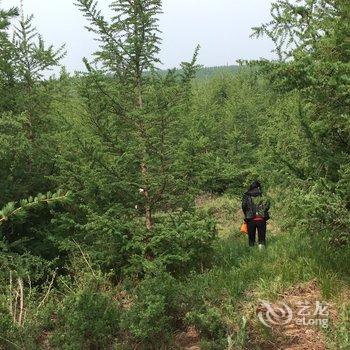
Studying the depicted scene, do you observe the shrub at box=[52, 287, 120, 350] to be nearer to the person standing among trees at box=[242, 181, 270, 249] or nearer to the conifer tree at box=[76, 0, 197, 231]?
the conifer tree at box=[76, 0, 197, 231]

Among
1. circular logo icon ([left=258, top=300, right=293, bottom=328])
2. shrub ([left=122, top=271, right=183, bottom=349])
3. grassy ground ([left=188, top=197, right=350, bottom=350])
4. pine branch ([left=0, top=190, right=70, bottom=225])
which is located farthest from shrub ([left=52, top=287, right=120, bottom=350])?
pine branch ([left=0, top=190, right=70, bottom=225])

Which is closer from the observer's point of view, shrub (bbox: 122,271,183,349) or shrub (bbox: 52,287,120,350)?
shrub (bbox: 122,271,183,349)

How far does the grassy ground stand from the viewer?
554 centimetres

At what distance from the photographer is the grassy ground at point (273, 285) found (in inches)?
218

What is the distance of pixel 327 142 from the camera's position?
6.47 m

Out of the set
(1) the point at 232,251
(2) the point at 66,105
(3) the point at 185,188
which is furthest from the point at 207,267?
(2) the point at 66,105

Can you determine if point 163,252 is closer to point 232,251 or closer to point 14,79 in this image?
point 232,251

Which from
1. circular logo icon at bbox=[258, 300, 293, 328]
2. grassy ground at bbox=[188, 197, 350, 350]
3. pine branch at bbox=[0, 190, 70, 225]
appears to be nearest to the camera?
pine branch at bbox=[0, 190, 70, 225]

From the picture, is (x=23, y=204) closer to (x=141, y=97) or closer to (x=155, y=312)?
(x=155, y=312)

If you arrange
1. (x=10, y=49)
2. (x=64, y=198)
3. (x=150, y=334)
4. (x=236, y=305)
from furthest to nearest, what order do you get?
(x=10, y=49) → (x=236, y=305) → (x=150, y=334) → (x=64, y=198)

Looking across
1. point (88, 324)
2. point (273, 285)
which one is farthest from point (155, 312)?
point (273, 285)

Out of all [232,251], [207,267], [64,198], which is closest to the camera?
[64,198]

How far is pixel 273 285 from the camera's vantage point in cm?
654

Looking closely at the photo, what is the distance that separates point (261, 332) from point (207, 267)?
8.64 feet
